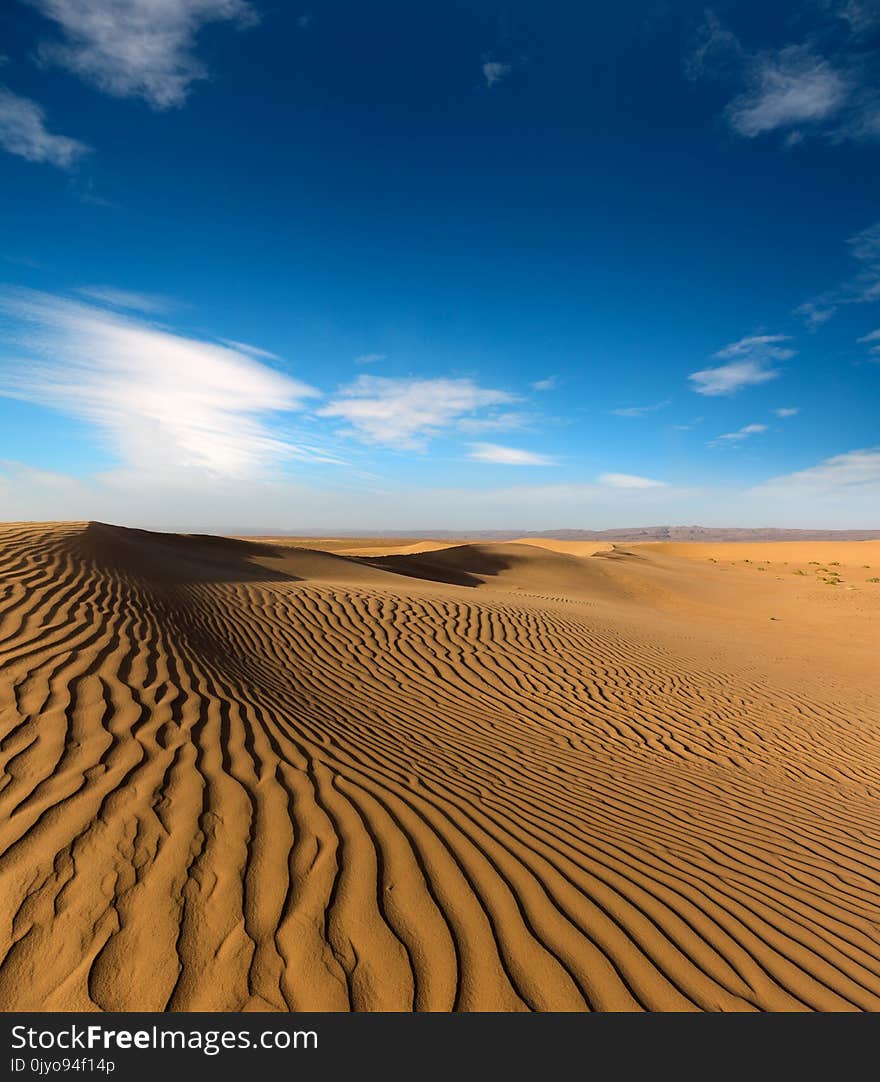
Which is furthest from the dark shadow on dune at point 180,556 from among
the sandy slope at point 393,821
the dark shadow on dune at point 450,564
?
the dark shadow on dune at point 450,564

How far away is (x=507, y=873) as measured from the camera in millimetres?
3027

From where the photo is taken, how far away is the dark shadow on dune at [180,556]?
33.0ft

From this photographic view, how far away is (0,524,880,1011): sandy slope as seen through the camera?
2230 mm

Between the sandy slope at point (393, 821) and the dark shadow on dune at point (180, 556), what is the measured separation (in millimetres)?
711

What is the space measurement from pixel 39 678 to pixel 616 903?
4.54 m

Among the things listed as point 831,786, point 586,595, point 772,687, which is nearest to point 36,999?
point 831,786

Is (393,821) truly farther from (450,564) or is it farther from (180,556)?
(450,564)

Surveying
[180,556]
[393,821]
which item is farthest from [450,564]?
[393,821]

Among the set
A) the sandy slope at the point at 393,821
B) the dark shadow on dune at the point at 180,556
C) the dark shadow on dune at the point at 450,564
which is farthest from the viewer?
the dark shadow on dune at the point at 450,564

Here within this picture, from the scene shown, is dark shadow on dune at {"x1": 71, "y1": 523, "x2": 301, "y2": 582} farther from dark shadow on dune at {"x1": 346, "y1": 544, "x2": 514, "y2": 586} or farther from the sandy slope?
dark shadow on dune at {"x1": 346, "y1": 544, "x2": 514, "y2": 586}

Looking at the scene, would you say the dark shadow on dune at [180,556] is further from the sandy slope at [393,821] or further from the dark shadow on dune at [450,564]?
the dark shadow on dune at [450,564]

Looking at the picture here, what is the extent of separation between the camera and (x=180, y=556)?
1440 centimetres

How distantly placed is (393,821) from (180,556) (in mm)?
12845

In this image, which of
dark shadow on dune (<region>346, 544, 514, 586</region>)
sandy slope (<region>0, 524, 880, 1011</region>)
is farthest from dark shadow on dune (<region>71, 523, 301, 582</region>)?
dark shadow on dune (<region>346, 544, 514, 586</region>)
